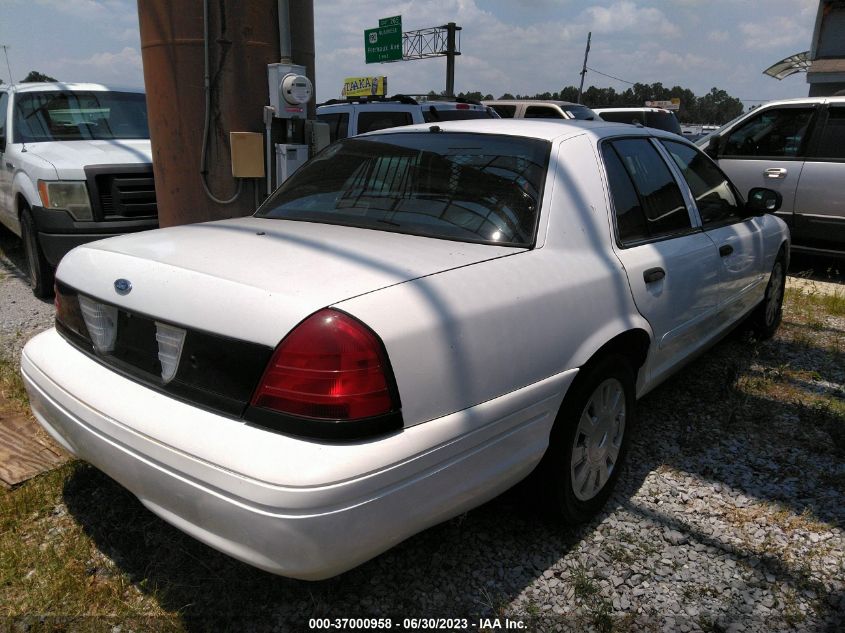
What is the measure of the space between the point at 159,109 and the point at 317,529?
13.7 feet

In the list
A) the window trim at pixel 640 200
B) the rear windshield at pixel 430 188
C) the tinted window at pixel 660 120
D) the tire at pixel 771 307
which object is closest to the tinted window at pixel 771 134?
the tire at pixel 771 307

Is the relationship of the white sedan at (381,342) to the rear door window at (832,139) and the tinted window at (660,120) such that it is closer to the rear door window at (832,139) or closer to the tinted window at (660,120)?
the rear door window at (832,139)

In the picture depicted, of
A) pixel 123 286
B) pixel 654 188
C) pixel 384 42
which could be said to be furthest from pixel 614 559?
pixel 384 42

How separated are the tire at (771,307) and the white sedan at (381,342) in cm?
193

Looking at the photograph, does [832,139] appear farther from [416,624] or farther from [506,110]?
[506,110]

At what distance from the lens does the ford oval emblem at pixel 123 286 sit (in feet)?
6.93

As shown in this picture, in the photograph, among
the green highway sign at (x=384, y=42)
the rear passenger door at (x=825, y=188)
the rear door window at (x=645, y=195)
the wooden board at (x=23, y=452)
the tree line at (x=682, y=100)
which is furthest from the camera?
the tree line at (x=682, y=100)

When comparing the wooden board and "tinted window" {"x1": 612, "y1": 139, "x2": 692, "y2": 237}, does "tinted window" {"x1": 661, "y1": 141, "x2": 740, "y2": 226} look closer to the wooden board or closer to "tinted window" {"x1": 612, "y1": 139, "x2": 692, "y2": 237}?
"tinted window" {"x1": 612, "y1": 139, "x2": 692, "y2": 237}

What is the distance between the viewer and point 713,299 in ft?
11.5

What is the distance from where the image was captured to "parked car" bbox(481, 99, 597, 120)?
12938mm

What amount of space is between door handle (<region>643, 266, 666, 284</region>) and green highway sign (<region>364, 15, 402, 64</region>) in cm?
3190

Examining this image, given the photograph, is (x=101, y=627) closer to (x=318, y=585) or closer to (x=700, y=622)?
(x=318, y=585)

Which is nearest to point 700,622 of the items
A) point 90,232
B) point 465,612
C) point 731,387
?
point 465,612

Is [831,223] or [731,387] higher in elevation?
[831,223]
